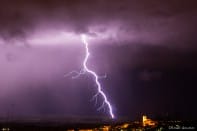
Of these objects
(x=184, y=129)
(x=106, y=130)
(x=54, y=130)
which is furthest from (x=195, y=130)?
(x=54, y=130)

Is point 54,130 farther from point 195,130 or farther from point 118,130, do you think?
point 195,130

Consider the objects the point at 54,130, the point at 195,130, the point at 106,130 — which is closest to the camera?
the point at 195,130

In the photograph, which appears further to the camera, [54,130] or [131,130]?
[54,130]

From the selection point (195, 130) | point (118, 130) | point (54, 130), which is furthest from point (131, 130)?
point (54, 130)

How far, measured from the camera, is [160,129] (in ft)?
354

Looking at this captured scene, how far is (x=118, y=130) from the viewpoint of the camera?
391ft

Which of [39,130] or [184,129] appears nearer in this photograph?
[184,129]

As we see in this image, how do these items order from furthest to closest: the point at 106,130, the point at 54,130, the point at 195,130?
the point at 54,130 < the point at 106,130 < the point at 195,130

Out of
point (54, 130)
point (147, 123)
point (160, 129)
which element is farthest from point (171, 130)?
point (54, 130)

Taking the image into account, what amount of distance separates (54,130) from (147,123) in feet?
198

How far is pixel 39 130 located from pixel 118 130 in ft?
217

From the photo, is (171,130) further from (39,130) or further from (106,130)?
(39,130)

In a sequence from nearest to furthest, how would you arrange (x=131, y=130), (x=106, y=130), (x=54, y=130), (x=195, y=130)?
1. (x=195, y=130)
2. (x=131, y=130)
3. (x=106, y=130)
4. (x=54, y=130)

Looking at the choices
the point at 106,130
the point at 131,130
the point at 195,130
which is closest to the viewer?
the point at 195,130
